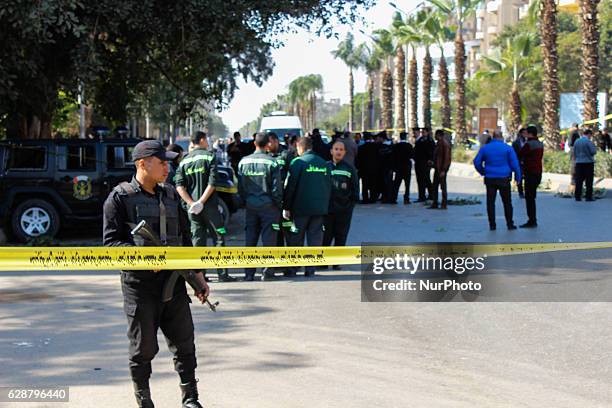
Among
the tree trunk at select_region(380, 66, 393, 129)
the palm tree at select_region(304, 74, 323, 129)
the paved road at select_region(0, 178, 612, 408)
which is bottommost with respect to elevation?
the paved road at select_region(0, 178, 612, 408)

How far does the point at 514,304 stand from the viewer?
10.5m

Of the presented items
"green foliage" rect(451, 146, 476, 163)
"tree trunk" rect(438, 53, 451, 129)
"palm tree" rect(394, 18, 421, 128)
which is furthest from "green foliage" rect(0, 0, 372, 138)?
"palm tree" rect(394, 18, 421, 128)

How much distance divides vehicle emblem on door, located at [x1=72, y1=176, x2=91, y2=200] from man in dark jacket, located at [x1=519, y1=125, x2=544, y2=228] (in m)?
7.31

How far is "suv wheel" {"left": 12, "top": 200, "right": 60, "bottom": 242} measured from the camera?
53.9 feet

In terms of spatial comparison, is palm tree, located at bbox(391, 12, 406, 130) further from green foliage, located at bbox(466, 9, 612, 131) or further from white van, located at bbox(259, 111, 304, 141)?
white van, located at bbox(259, 111, 304, 141)

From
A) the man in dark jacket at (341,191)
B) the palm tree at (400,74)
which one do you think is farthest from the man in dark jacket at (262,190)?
the palm tree at (400,74)

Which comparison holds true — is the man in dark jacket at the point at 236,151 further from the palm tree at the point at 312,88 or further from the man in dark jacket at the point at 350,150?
the palm tree at the point at 312,88

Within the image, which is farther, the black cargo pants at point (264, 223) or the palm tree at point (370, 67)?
the palm tree at point (370, 67)

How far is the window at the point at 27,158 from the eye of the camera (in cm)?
1639

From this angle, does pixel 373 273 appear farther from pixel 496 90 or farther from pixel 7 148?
pixel 496 90

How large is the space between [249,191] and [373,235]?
17.2 ft

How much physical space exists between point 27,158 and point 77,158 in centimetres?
78

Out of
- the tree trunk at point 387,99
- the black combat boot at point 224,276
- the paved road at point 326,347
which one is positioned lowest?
the paved road at point 326,347

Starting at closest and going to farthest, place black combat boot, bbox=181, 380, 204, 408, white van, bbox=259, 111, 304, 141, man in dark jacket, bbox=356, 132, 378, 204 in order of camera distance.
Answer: black combat boot, bbox=181, 380, 204, 408, man in dark jacket, bbox=356, 132, 378, 204, white van, bbox=259, 111, 304, 141
